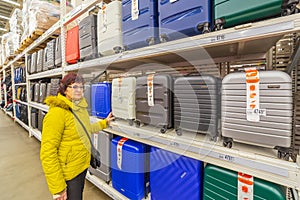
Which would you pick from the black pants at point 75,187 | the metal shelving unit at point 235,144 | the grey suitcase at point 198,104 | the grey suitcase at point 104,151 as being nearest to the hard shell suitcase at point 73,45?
the metal shelving unit at point 235,144

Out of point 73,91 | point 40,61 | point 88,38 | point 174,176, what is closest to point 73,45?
point 88,38

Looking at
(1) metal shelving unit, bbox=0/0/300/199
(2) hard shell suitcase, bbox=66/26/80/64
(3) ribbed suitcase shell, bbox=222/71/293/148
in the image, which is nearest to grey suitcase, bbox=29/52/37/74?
(2) hard shell suitcase, bbox=66/26/80/64

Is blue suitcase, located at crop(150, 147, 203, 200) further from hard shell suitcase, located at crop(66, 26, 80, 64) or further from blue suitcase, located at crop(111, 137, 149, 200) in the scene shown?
hard shell suitcase, located at crop(66, 26, 80, 64)

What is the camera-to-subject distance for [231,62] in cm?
142

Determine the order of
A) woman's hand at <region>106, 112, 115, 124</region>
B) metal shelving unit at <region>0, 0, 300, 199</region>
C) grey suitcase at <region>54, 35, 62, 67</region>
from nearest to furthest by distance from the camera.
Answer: metal shelving unit at <region>0, 0, 300, 199</region>, woman's hand at <region>106, 112, 115, 124</region>, grey suitcase at <region>54, 35, 62, 67</region>

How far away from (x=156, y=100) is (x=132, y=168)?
61 cm

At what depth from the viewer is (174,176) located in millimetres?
1043

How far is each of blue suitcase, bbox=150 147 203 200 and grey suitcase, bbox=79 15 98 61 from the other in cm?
116

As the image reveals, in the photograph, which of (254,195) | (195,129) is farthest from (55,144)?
(254,195)

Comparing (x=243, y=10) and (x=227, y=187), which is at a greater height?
(x=243, y=10)

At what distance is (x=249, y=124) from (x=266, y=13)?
503 millimetres

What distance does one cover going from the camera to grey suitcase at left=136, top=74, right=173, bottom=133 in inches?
40.9

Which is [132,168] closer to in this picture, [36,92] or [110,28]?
[110,28]

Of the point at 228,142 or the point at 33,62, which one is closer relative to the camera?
the point at 228,142
